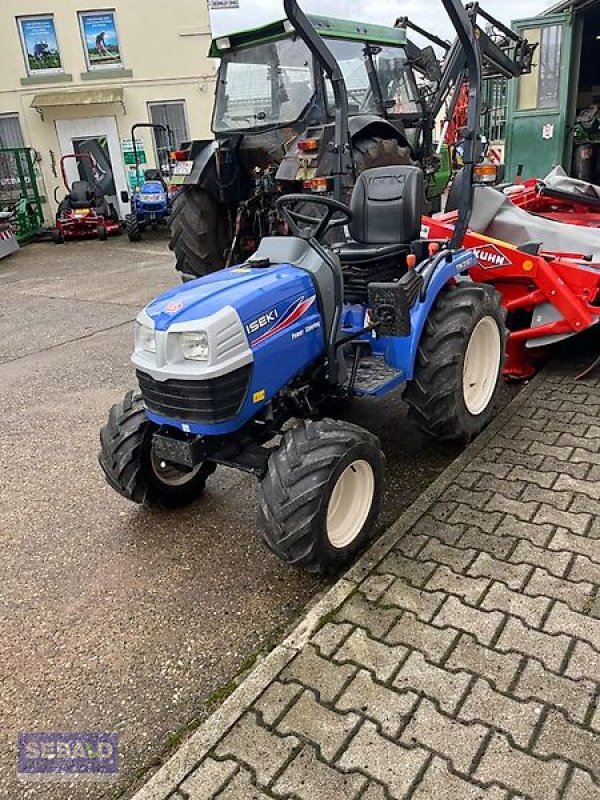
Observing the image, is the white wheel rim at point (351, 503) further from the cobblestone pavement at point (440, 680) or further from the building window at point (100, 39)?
the building window at point (100, 39)

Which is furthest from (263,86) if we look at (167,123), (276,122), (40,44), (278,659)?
(40,44)

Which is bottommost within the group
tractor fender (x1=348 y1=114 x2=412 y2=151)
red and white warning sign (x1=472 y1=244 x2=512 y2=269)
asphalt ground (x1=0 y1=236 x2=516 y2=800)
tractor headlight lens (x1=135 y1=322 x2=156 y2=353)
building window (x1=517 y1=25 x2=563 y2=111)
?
asphalt ground (x1=0 y1=236 x2=516 y2=800)

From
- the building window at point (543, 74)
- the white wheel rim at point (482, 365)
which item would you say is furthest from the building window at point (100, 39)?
the white wheel rim at point (482, 365)

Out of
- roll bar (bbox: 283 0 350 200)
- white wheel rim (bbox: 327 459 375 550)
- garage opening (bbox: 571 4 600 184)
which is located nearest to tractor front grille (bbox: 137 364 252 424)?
white wheel rim (bbox: 327 459 375 550)

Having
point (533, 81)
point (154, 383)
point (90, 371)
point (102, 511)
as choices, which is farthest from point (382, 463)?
point (533, 81)

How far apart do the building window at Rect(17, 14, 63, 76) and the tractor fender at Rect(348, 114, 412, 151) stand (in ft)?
33.4

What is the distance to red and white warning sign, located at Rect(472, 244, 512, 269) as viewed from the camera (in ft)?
12.9

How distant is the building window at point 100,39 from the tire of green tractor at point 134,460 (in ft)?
42.5

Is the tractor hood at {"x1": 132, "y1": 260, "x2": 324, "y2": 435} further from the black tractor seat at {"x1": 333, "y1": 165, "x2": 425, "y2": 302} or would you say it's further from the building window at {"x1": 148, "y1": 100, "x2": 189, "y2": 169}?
the building window at {"x1": 148, "y1": 100, "x2": 189, "y2": 169}

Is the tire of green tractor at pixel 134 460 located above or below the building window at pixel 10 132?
below

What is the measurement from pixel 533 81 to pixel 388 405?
6.46 metres

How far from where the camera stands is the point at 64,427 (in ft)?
13.1

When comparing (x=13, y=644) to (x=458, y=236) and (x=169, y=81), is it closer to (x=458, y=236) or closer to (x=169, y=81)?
(x=458, y=236)

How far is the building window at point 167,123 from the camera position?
45.6ft
